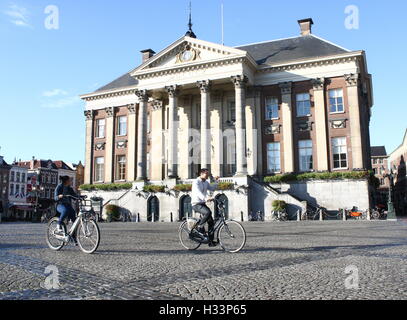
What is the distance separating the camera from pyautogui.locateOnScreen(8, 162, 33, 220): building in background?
263ft

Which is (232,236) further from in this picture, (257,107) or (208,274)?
(257,107)

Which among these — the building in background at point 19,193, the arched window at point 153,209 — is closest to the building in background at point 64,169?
the building in background at point 19,193

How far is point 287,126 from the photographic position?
121 ft

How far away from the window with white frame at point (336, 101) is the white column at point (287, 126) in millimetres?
3738

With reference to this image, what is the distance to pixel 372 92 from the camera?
47281 mm

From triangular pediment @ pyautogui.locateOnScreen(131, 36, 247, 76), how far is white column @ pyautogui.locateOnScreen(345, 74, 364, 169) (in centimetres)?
1083

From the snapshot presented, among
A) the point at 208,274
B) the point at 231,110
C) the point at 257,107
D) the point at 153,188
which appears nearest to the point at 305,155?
the point at 257,107

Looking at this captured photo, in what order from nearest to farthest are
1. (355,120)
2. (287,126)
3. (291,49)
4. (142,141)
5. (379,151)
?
(355,120) < (287,126) < (142,141) < (291,49) < (379,151)

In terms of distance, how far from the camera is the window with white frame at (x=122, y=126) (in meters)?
45.6

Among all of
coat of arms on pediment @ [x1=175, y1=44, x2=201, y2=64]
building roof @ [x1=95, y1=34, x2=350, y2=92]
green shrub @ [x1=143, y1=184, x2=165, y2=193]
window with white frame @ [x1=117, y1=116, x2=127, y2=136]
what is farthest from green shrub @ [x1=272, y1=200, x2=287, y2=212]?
window with white frame @ [x1=117, y1=116, x2=127, y2=136]

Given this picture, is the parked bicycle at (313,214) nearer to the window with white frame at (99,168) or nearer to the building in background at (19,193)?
the window with white frame at (99,168)

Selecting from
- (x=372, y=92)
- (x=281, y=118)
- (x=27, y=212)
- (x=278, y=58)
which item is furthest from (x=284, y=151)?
(x=27, y=212)

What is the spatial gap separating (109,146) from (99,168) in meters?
3.16

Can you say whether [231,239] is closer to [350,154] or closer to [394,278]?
[394,278]
